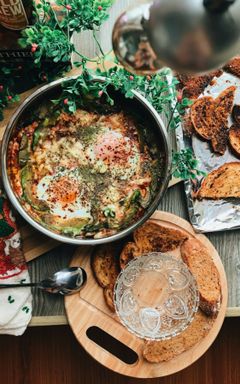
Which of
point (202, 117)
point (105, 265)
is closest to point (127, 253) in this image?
point (105, 265)

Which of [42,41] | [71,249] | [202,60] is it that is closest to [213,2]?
[202,60]

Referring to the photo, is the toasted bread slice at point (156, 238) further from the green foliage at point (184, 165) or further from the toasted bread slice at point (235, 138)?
the toasted bread slice at point (235, 138)

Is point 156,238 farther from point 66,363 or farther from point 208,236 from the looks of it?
point 66,363

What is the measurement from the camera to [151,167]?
1367 millimetres

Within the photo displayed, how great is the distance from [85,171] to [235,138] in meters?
0.38

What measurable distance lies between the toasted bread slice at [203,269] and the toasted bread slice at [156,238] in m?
0.02

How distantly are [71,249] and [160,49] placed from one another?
0.77m

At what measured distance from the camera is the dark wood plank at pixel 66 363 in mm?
1718

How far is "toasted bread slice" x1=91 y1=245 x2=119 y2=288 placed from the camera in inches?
53.7

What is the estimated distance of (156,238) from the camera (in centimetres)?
138

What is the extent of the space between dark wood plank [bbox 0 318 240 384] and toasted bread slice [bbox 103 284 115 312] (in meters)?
0.41

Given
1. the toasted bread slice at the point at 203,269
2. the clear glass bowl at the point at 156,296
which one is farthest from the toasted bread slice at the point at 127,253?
the toasted bread slice at the point at 203,269

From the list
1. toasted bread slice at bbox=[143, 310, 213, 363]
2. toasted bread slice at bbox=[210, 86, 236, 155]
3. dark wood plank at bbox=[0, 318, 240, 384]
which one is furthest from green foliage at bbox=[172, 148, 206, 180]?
dark wood plank at bbox=[0, 318, 240, 384]

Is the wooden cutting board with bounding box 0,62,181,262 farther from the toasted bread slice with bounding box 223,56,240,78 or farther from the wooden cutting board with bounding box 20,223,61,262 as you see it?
the toasted bread slice with bounding box 223,56,240,78
